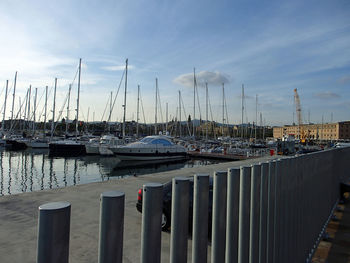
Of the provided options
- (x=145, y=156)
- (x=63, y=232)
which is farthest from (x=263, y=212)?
(x=145, y=156)

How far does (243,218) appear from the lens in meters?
2.56

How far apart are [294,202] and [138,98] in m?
54.1

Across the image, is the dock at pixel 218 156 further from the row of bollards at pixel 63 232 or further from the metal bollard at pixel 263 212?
the row of bollards at pixel 63 232

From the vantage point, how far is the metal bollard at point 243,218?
2529mm

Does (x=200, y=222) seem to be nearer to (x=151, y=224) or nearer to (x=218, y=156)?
(x=151, y=224)

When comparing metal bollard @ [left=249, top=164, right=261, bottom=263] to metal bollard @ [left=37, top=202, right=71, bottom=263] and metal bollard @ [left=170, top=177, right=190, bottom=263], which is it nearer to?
metal bollard @ [left=170, top=177, right=190, bottom=263]

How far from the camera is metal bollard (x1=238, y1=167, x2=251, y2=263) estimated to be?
253cm

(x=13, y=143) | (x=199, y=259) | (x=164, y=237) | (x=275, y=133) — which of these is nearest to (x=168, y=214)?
(x=164, y=237)

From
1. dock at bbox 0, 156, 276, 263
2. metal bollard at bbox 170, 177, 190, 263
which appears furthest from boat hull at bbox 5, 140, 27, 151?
metal bollard at bbox 170, 177, 190, 263

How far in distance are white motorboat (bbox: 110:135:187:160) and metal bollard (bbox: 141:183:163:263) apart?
3390 cm

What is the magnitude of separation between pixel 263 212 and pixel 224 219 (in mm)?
825

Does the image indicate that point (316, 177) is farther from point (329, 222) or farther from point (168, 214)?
point (168, 214)

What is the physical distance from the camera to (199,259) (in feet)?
7.06

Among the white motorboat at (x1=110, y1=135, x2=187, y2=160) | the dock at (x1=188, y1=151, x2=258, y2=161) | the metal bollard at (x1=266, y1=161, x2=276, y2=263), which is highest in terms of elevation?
the metal bollard at (x1=266, y1=161, x2=276, y2=263)
